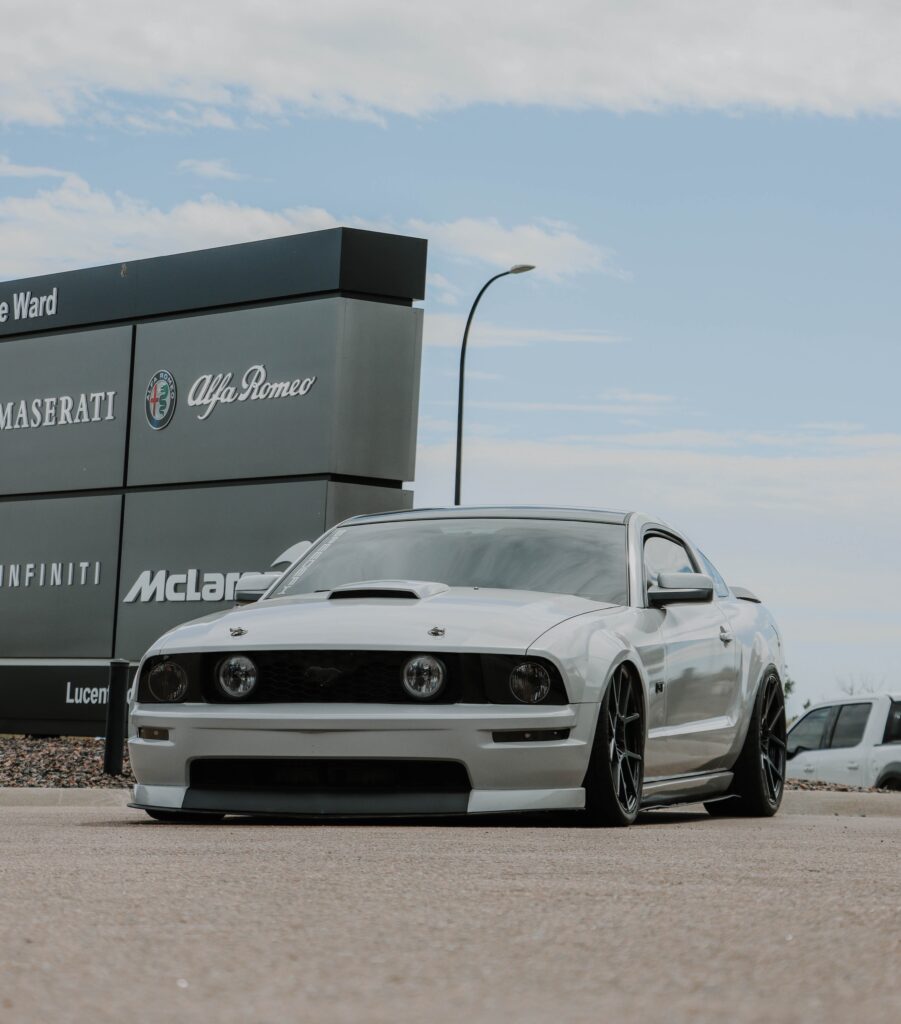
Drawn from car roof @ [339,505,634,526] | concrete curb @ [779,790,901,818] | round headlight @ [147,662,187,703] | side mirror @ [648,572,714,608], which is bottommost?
concrete curb @ [779,790,901,818]

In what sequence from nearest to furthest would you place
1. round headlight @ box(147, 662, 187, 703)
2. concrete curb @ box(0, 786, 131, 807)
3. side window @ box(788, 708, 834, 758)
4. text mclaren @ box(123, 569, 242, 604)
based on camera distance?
round headlight @ box(147, 662, 187, 703) → concrete curb @ box(0, 786, 131, 807) → text mclaren @ box(123, 569, 242, 604) → side window @ box(788, 708, 834, 758)

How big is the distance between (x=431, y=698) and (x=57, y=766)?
8.08 metres

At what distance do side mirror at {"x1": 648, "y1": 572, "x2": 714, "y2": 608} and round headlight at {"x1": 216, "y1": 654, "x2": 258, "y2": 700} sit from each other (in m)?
1.98

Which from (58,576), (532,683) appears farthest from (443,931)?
(58,576)

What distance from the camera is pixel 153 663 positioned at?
290 inches

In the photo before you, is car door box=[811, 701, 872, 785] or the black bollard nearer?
the black bollard

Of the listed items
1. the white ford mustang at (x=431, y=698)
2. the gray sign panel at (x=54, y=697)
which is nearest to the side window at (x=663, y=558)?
the white ford mustang at (x=431, y=698)

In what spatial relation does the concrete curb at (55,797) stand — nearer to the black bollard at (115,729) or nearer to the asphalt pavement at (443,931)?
the black bollard at (115,729)

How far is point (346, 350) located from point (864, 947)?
46.2 ft

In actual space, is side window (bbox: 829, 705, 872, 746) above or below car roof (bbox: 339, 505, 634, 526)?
below

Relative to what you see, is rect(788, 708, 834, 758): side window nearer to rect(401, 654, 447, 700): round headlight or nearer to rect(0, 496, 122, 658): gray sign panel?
rect(0, 496, 122, 658): gray sign panel

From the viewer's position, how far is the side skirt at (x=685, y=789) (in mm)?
7840

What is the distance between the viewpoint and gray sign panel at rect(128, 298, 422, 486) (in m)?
17.1

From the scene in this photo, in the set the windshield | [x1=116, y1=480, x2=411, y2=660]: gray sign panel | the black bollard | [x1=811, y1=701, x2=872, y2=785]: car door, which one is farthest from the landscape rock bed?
[x1=811, y1=701, x2=872, y2=785]: car door
